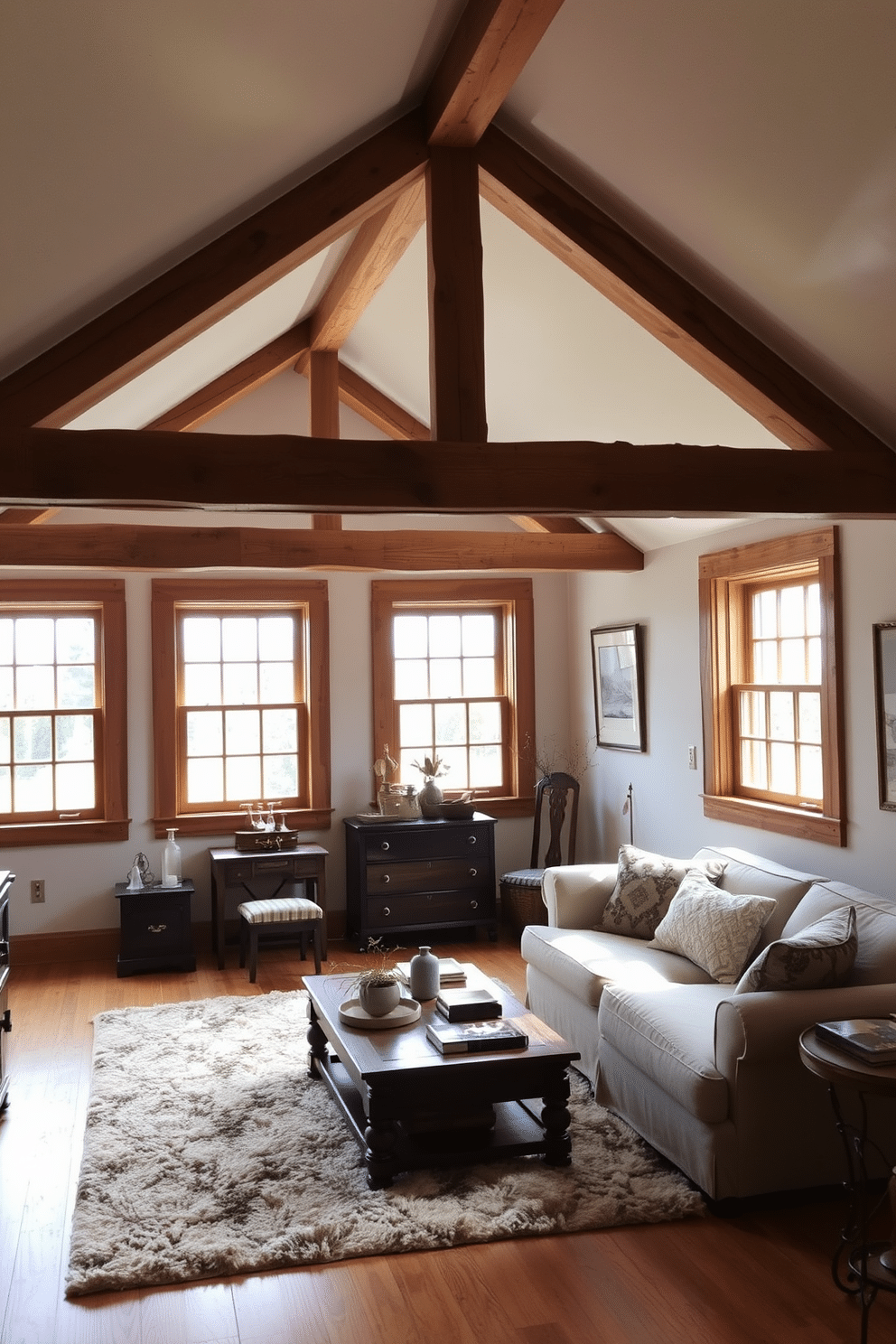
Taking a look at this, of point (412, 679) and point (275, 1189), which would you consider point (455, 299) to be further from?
point (412, 679)

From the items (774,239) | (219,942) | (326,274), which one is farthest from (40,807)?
(774,239)

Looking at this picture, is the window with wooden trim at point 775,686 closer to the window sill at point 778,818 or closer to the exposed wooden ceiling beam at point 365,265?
the window sill at point 778,818

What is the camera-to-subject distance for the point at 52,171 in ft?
9.49

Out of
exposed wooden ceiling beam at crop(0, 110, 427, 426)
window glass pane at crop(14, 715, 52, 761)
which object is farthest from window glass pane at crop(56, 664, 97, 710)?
exposed wooden ceiling beam at crop(0, 110, 427, 426)

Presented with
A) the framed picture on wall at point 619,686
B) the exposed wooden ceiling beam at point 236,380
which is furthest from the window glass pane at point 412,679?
the exposed wooden ceiling beam at point 236,380

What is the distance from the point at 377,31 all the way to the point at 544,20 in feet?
1.63

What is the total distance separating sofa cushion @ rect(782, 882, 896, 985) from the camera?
3705mm

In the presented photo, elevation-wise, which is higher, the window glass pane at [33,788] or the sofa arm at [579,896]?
the window glass pane at [33,788]

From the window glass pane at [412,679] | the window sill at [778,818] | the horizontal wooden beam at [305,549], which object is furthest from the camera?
the window glass pane at [412,679]

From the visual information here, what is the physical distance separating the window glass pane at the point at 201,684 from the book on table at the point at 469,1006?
A: 3.48m

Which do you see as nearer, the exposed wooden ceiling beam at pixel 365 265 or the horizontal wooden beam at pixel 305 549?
the exposed wooden ceiling beam at pixel 365 265

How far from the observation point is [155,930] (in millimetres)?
6551

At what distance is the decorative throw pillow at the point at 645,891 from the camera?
16.8ft

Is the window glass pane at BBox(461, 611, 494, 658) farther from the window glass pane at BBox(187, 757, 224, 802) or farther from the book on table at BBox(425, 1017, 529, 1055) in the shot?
the book on table at BBox(425, 1017, 529, 1055)
